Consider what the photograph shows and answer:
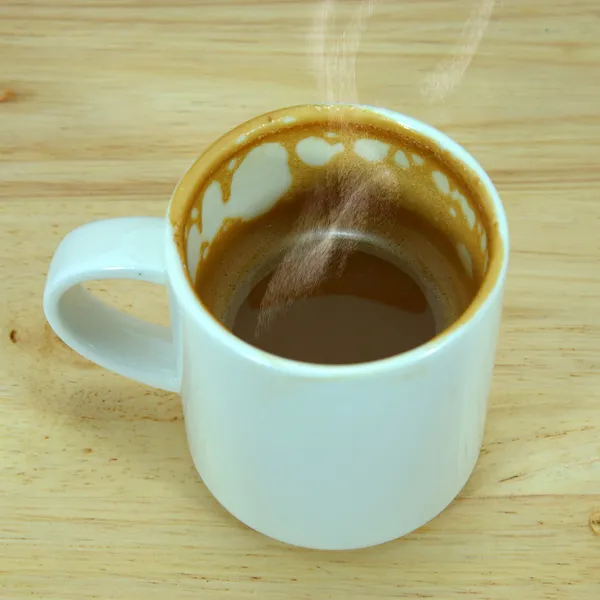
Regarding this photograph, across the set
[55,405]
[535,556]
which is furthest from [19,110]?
[535,556]

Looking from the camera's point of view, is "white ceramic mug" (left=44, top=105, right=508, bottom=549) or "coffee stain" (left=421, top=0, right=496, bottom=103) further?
"coffee stain" (left=421, top=0, right=496, bottom=103)

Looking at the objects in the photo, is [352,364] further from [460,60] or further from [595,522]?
[460,60]

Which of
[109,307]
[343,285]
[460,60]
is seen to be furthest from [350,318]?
[460,60]

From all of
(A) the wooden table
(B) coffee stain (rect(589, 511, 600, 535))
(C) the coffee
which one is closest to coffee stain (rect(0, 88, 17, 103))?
(A) the wooden table

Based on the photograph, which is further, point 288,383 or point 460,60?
point 460,60

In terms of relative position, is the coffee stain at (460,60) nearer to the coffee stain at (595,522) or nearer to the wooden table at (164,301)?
the wooden table at (164,301)

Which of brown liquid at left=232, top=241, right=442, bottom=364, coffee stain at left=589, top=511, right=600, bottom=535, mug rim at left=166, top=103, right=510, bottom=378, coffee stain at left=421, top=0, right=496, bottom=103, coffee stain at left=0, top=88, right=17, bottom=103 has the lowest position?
coffee stain at left=589, top=511, right=600, bottom=535

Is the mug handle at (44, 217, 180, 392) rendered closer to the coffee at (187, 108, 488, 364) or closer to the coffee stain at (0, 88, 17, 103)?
the coffee at (187, 108, 488, 364)

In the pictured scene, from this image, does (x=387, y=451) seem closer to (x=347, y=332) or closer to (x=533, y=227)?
(x=347, y=332)
